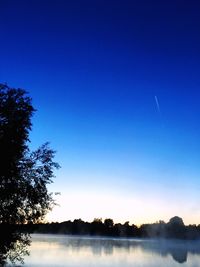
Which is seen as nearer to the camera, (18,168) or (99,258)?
(18,168)

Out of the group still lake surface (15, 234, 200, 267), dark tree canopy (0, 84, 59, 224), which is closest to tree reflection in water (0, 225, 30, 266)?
dark tree canopy (0, 84, 59, 224)

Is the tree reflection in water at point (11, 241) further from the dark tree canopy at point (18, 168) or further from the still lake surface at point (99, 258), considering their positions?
the still lake surface at point (99, 258)

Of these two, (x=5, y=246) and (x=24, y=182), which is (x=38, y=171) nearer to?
(x=24, y=182)

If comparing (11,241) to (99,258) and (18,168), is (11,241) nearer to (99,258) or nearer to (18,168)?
(18,168)

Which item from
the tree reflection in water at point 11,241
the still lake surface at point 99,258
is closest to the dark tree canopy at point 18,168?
the tree reflection in water at point 11,241

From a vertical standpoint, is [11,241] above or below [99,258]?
below

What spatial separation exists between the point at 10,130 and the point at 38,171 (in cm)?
438

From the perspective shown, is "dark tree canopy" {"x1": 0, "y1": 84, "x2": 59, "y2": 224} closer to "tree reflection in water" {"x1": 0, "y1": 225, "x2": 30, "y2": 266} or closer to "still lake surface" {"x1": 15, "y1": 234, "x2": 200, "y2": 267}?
"tree reflection in water" {"x1": 0, "y1": 225, "x2": 30, "y2": 266}

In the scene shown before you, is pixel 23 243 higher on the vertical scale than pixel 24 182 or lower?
lower

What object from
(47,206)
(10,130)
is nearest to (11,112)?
(10,130)

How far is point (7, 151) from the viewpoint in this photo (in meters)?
32.0

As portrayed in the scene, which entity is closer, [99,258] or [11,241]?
[11,241]

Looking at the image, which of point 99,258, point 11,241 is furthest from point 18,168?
point 99,258

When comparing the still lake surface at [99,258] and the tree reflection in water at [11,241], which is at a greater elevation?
the still lake surface at [99,258]
